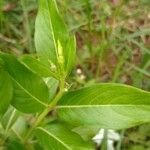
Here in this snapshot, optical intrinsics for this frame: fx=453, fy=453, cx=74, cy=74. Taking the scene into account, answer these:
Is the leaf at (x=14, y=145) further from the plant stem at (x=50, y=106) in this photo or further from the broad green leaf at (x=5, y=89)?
the broad green leaf at (x=5, y=89)

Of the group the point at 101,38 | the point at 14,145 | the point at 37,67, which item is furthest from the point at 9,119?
the point at 101,38

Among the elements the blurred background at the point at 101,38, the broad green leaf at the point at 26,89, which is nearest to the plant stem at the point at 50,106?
the broad green leaf at the point at 26,89

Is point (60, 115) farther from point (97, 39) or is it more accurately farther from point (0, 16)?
point (97, 39)

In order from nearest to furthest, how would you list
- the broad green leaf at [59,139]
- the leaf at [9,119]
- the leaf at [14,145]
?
the broad green leaf at [59,139]
the leaf at [14,145]
the leaf at [9,119]

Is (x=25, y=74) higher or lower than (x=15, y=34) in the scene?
higher

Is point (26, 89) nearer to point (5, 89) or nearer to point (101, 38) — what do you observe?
point (5, 89)

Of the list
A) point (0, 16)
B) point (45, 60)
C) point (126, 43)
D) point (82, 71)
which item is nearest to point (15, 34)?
point (0, 16)
